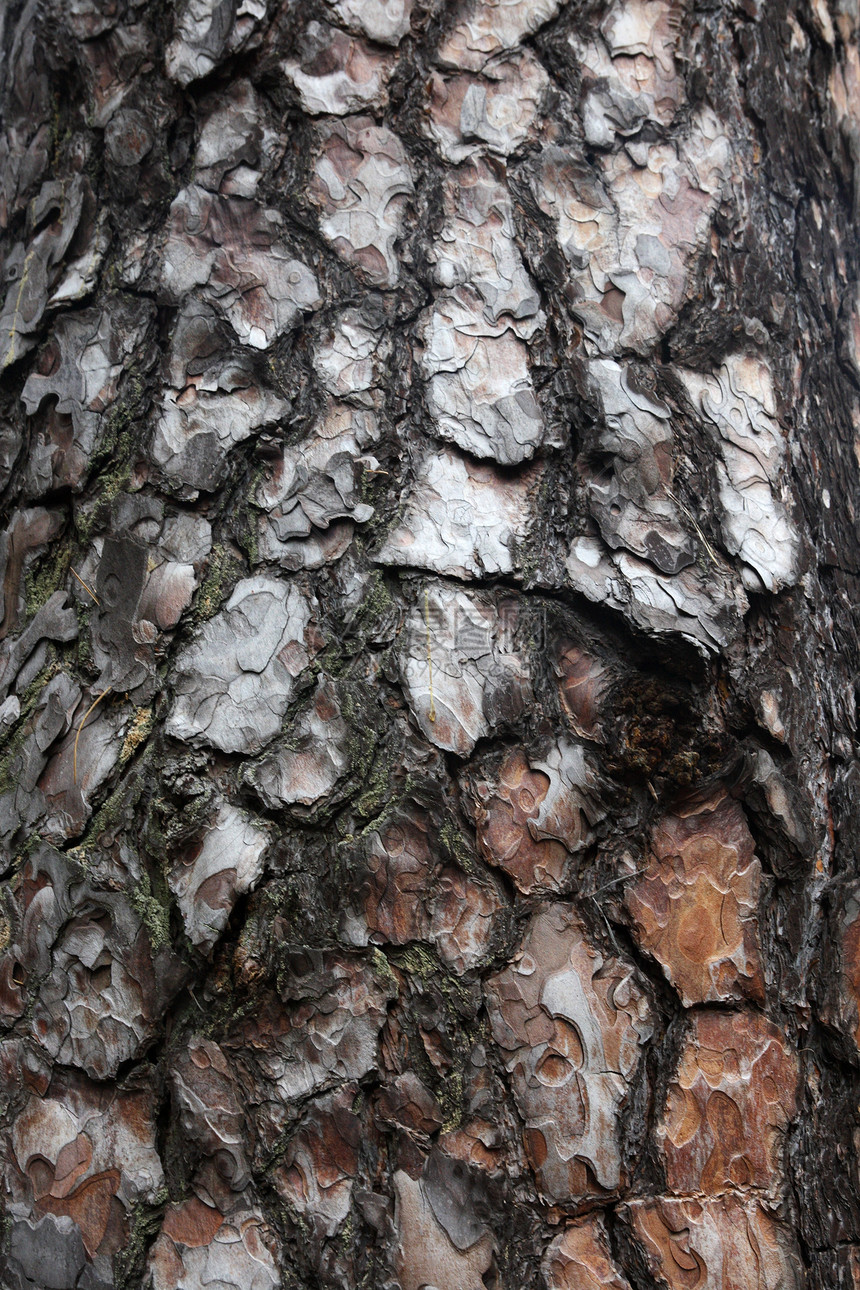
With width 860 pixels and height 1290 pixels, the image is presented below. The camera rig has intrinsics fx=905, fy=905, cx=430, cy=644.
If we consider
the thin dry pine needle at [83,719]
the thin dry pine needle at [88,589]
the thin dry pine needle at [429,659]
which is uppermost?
the thin dry pine needle at [429,659]

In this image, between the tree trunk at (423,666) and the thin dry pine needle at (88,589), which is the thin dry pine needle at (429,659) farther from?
the thin dry pine needle at (88,589)

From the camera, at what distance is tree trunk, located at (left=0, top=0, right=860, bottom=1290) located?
734 millimetres

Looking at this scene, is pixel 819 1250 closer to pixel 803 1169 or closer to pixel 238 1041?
pixel 803 1169

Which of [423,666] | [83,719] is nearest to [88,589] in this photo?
[83,719]

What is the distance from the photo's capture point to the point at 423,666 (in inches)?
30.8

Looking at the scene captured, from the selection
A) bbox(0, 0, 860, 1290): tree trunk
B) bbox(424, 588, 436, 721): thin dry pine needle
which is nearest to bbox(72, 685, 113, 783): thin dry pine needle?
bbox(0, 0, 860, 1290): tree trunk

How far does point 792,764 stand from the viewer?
0.82 meters

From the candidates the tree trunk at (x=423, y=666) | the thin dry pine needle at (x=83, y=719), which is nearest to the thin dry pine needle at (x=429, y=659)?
the tree trunk at (x=423, y=666)

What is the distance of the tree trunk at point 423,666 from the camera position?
73cm

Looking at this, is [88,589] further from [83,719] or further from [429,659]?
[429,659]

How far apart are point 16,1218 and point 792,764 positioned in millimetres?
782

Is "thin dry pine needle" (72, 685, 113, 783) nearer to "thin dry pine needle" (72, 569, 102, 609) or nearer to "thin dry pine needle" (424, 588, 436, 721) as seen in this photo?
"thin dry pine needle" (72, 569, 102, 609)

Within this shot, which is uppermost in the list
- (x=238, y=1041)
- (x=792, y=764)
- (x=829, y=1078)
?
(x=792, y=764)

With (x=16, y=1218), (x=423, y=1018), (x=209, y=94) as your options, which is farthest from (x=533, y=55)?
(x=16, y=1218)
